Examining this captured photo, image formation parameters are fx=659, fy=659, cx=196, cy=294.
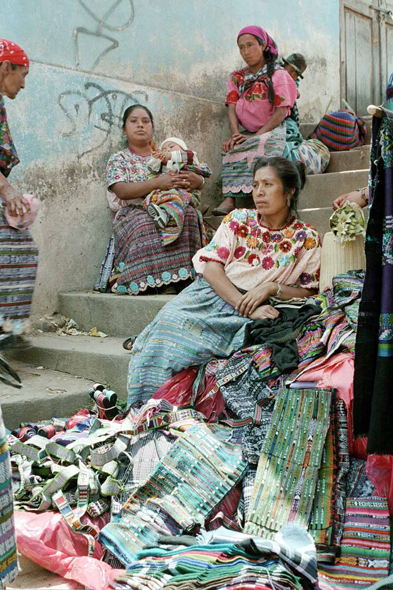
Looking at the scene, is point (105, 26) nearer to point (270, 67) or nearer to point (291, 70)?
point (270, 67)

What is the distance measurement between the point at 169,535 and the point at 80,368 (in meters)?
1.96

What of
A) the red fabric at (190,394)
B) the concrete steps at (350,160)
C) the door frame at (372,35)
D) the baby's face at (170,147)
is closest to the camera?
the red fabric at (190,394)

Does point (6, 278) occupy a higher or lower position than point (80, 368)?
higher

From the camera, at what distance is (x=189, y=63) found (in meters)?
6.42

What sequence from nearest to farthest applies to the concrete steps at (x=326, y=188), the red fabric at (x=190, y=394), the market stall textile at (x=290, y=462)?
the market stall textile at (x=290, y=462) < the red fabric at (x=190, y=394) < the concrete steps at (x=326, y=188)

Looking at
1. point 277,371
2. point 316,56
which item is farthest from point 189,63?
point 277,371

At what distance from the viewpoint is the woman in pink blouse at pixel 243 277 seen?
3.68 m

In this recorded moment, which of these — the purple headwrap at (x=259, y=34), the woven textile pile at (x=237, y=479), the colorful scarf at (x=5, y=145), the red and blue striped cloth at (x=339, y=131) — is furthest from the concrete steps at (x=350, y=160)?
the colorful scarf at (x=5, y=145)

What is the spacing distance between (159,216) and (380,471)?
10.4 feet

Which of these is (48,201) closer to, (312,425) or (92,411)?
(92,411)

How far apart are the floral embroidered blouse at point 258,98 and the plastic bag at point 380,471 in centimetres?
411

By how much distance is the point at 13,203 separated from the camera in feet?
12.9

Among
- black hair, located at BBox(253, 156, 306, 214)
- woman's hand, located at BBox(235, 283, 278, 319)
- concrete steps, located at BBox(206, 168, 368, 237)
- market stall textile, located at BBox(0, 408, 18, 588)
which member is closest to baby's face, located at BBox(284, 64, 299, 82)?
concrete steps, located at BBox(206, 168, 368, 237)

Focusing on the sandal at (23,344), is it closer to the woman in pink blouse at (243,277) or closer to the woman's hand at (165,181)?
the woman in pink blouse at (243,277)
